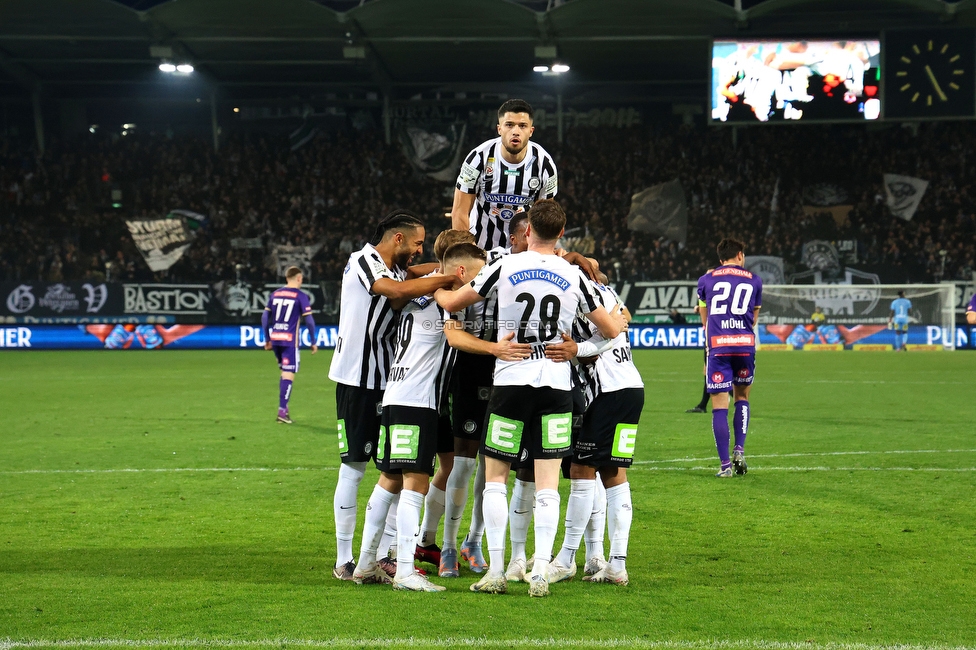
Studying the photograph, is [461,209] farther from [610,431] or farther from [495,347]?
[610,431]

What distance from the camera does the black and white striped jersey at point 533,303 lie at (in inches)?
227

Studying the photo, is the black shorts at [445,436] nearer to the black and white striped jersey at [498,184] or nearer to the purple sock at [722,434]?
the black and white striped jersey at [498,184]

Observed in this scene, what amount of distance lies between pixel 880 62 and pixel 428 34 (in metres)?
14.5

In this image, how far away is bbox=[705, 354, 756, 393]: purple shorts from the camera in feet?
33.9

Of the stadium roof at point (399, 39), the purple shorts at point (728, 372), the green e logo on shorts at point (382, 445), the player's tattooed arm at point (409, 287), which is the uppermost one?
the stadium roof at point (399, 39)

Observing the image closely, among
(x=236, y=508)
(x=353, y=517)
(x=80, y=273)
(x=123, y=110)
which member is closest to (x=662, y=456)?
(x=236, y=508)

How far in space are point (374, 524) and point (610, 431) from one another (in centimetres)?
149

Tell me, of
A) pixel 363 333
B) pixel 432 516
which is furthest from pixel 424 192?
pixel 363 333

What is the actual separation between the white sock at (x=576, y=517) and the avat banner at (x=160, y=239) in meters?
33.1

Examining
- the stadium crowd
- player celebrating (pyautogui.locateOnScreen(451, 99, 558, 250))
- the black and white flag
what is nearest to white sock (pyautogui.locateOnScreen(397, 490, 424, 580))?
player celebrating (pyautogui.locateOnScreen(451, 99, 558, 250))

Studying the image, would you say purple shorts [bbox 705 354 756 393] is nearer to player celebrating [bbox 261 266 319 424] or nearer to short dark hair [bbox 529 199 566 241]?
short dark hair [bbox 529 199 566 241]

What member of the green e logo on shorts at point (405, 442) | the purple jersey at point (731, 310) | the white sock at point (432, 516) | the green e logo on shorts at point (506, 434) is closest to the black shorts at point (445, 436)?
the white sock at point (432, 516)

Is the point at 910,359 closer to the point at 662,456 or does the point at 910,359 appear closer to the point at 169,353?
the point at 662,456

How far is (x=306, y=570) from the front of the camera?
6.25 m
